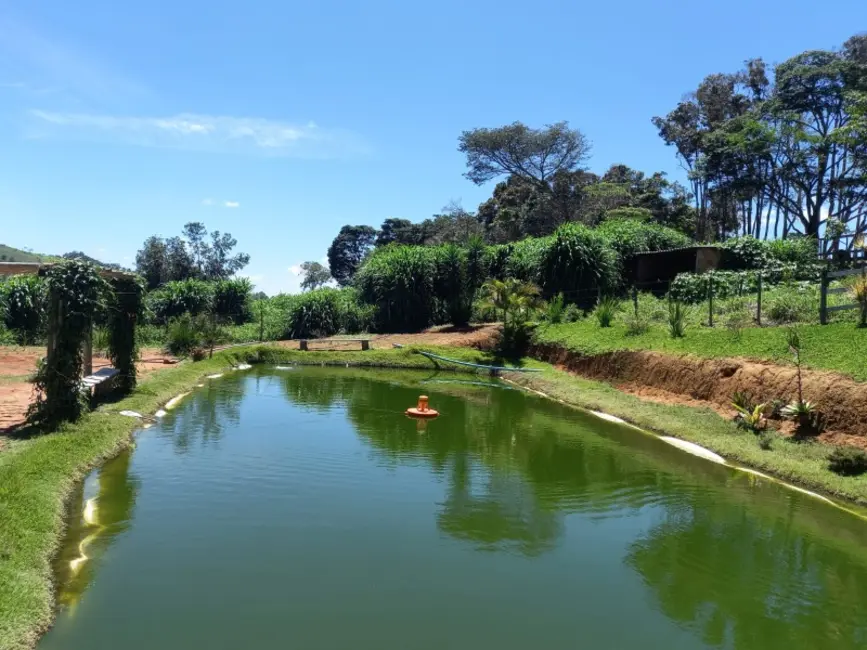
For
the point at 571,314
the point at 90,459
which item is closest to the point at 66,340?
the point at 90,459

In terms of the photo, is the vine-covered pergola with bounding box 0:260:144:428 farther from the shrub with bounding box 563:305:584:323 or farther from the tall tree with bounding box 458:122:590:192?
the tall tree with bounding box 458:122:590:192

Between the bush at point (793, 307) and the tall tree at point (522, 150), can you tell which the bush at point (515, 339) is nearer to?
the bush at point (793, 307)

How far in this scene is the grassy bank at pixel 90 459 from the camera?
5.74m

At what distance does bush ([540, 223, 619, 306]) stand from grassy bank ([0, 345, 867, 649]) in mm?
8128

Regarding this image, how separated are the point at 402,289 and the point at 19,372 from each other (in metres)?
17.8

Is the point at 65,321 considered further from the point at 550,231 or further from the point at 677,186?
the point at 677,186

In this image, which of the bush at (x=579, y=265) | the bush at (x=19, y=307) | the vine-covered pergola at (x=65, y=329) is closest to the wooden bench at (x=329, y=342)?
the bush at (x=579, y=265)

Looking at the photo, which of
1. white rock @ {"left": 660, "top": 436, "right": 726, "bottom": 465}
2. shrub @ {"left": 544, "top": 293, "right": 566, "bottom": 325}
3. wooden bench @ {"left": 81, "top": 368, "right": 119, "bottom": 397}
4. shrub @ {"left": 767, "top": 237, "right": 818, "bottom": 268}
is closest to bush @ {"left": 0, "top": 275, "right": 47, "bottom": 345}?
wooden bench @ {"left": 81, "top": 368, "right": 119, "bottom": 397}

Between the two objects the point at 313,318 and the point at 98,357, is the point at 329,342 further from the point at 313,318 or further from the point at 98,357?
the point at 98,357

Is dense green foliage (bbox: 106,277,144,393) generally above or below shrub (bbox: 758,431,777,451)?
above

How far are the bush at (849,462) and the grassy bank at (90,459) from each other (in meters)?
0.18

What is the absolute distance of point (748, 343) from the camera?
15.1 m

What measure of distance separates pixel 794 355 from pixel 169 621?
1255 cm

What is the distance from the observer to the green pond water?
5855 millimetres
